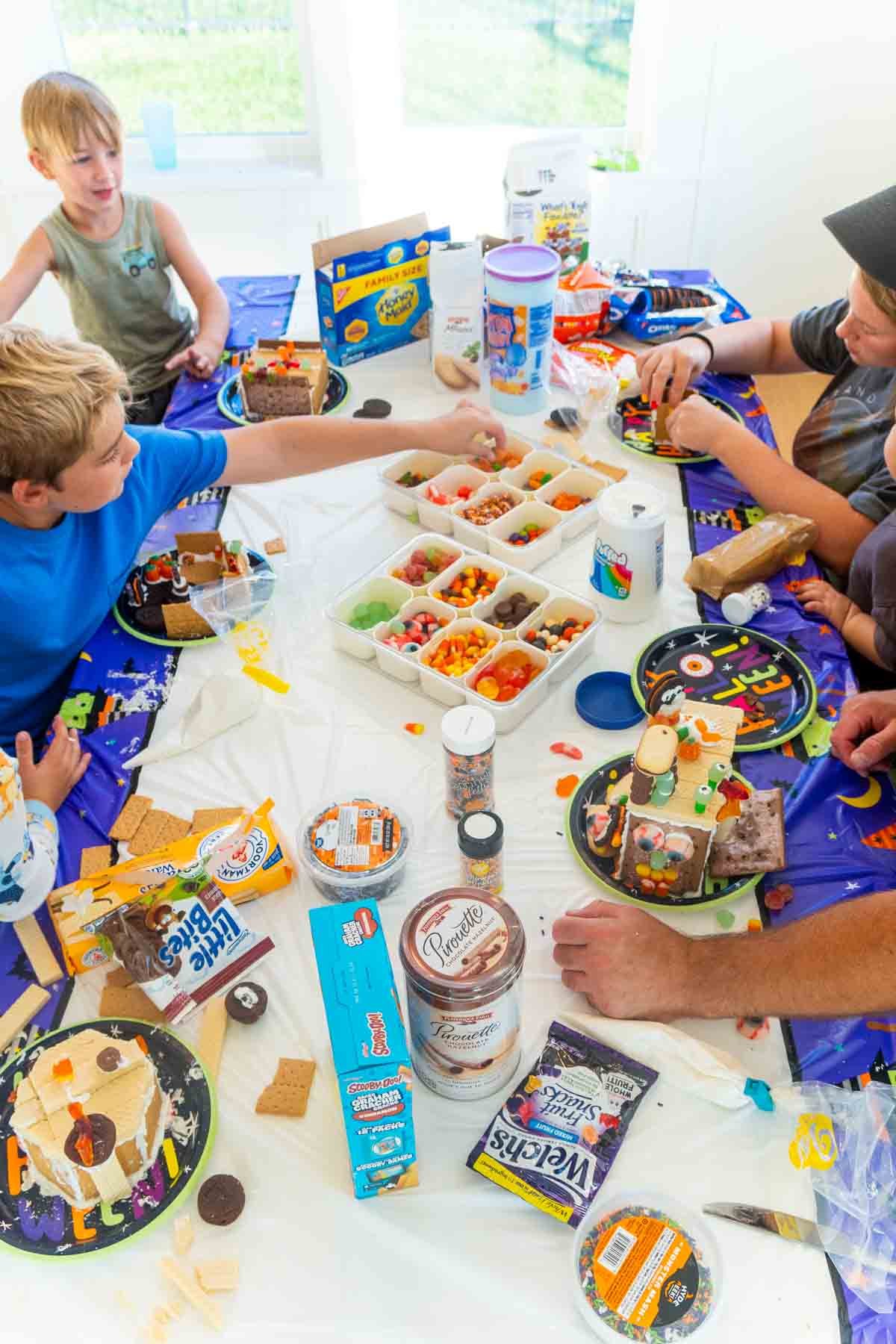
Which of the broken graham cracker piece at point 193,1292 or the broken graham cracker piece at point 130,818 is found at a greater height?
the broken graham cracker piece at point 130,818

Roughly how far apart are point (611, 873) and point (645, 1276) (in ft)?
1.44

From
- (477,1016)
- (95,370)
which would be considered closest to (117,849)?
(477,1016)

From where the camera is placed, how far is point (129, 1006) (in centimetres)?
111

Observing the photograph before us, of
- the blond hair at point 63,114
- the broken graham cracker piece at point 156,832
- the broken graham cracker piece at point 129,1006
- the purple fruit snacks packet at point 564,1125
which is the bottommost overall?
the broken graham cracker piece at point 129,1006

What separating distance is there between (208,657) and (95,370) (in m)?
0.44

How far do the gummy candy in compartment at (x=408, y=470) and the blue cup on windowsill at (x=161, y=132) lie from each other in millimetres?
2366

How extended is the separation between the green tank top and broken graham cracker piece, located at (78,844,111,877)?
139 centimetres

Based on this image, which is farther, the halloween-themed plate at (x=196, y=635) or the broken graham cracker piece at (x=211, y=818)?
the halloween-themed plate at (x=196, y=635)

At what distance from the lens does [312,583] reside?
5.52ft

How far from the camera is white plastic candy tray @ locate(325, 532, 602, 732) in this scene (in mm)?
1417

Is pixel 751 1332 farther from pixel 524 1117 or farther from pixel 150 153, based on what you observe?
pixel 150 153

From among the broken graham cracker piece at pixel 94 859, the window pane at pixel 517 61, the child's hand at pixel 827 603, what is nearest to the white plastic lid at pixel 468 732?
the broken graham cracker piece at pixel 94 859

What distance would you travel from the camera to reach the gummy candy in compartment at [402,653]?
1.45 meters

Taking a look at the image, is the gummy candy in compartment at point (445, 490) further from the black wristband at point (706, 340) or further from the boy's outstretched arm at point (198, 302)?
the boy's outstretched arm at point (198, 302)
